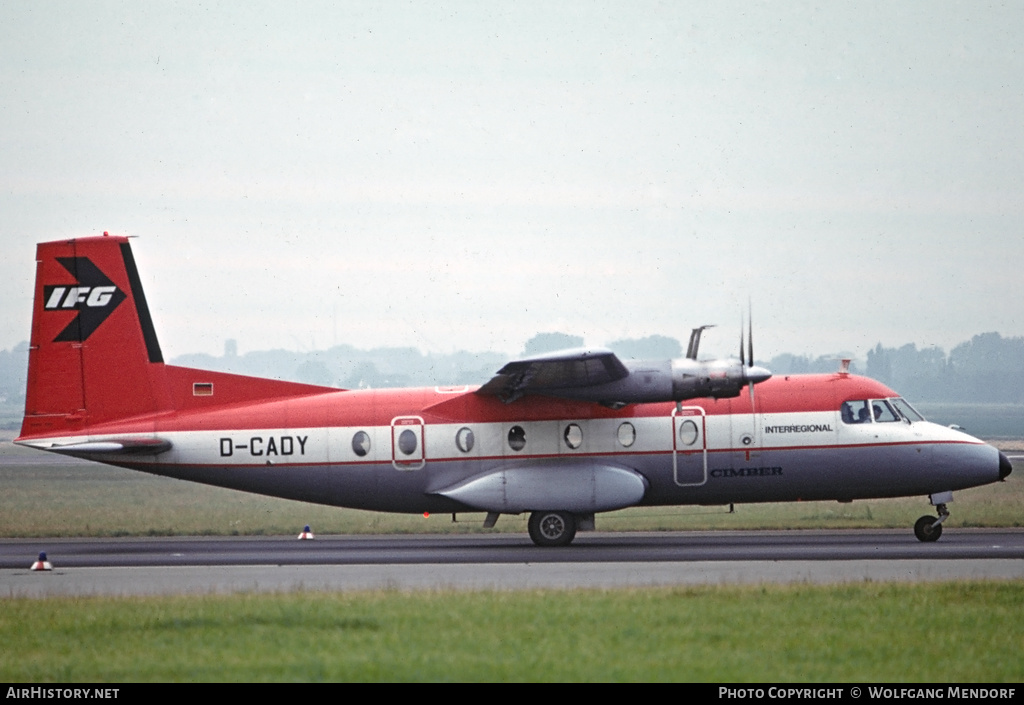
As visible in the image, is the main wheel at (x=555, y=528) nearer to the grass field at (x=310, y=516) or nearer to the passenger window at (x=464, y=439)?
the passenger window at (x=464, y=439)

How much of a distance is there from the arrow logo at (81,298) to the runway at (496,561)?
15.6ft

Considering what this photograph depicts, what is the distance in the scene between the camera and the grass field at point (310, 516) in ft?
Result: 98.0

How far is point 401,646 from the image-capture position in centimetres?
1310

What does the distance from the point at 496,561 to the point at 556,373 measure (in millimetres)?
4029

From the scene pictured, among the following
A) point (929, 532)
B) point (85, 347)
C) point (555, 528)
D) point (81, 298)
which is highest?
point (81, 298)

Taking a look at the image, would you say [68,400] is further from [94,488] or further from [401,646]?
[94,488]

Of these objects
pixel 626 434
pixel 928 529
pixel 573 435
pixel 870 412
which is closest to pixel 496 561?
pixel 573 435

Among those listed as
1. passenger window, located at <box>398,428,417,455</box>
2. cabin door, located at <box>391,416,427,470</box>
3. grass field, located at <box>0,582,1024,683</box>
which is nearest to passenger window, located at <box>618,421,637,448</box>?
cabin door, located at <box>391,416,427,470</box>

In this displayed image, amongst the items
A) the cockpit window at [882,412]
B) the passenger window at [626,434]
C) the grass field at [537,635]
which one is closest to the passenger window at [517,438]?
the passenger window at [626,434]

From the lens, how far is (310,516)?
35500 mm

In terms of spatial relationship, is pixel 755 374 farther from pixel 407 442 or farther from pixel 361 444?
pixel 361 444

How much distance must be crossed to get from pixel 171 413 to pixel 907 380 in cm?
13235

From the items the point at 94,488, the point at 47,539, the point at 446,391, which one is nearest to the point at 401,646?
the point at 446,391

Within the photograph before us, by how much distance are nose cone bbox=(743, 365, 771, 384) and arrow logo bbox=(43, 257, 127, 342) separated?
13.9 m
